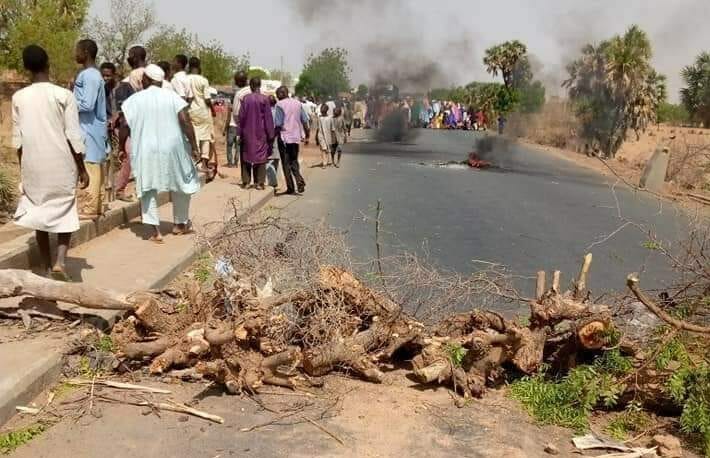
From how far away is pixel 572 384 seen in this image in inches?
168

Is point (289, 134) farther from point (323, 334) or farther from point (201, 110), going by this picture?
point (323, 334)

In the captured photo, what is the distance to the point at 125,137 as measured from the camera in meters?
8.90

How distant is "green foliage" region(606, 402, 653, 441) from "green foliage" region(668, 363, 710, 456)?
0.71ft

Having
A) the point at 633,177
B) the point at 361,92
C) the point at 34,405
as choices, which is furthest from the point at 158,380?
the point at 361,92

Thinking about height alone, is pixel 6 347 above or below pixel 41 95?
below

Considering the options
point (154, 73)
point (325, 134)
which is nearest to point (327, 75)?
point (325, 134)

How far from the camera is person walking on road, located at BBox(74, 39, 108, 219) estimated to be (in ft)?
22.7

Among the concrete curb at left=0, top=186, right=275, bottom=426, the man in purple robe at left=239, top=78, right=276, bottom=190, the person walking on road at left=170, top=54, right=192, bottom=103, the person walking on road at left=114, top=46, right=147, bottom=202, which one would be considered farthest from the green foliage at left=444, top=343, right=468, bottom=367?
the person walking on road at left=170, top=54, right=192, bottom=103

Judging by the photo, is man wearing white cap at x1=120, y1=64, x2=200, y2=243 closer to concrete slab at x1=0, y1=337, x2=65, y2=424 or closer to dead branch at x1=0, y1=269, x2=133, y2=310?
dead branch at x1=0, y1=269, x2=133, y2=310

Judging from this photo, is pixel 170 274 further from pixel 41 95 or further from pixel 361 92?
pixel 361 92

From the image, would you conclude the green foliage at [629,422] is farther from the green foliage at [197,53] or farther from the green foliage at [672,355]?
the green foliage at [197,53]

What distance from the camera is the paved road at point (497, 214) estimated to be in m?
8.10

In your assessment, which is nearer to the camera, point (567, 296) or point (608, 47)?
point (567, 296)

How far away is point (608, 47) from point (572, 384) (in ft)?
104
